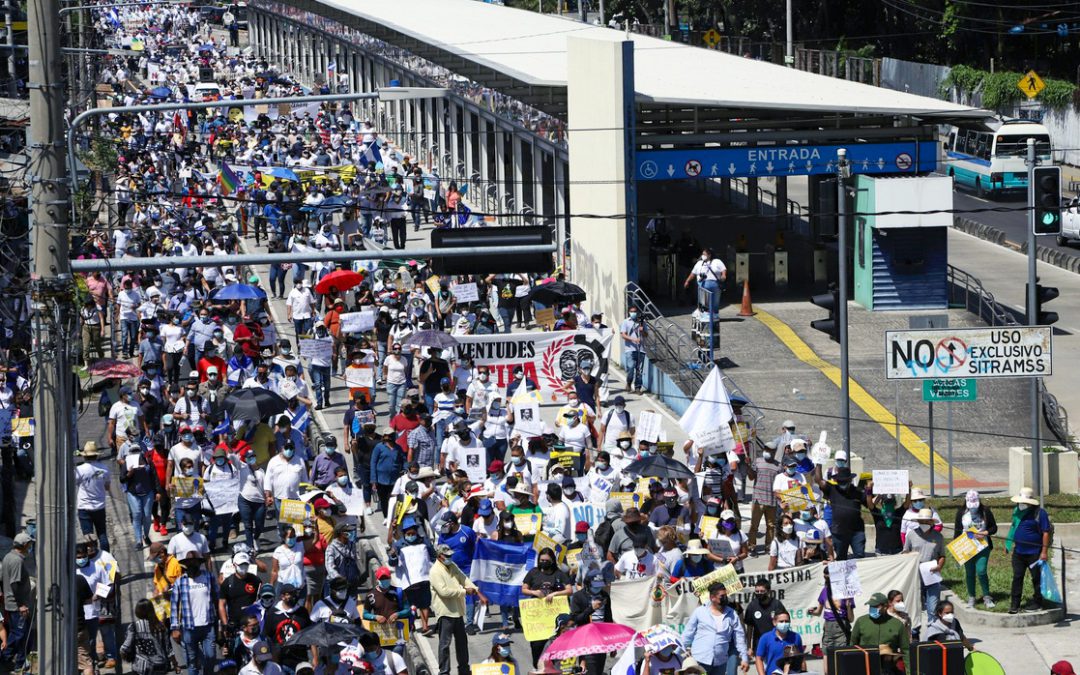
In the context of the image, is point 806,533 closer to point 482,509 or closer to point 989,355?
point 482,509

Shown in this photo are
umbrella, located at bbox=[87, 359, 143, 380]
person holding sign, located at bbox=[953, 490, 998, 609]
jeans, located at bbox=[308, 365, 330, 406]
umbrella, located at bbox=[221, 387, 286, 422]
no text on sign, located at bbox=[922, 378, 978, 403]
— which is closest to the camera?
person holding sign, located at bbox=[953, 490, 998, 609]

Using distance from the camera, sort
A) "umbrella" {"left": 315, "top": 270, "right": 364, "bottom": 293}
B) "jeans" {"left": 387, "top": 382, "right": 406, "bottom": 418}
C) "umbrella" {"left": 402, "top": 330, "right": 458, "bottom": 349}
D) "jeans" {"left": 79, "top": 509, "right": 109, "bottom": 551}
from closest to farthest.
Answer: "jeans" {"left": 79, "top": 509, "right": 109, "bottom": 551} → "umbrella" {"left": 402, "top": 330, "right": 458, "bottom": 349} → "jeans" {"left": 387, "top": 382, "right": 406, "bottom": 418} → "umbrella" {"left": 315, "top": 270, "right": 364, "bottom": 293}

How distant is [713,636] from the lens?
55.2 feet

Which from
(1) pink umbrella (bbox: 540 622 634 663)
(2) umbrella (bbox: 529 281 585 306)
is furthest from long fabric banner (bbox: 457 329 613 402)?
(1) pink umbrella (bbox: 540 622 634 663)

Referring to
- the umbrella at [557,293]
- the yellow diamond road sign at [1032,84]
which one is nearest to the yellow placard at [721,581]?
the umbrella at [557,293]

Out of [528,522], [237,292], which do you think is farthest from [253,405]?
[237,292]

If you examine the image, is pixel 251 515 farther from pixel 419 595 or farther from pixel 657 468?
pixel 657 468

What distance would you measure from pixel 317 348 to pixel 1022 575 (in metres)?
11.1

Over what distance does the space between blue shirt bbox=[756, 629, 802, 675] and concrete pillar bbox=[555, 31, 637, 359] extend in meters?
15.4

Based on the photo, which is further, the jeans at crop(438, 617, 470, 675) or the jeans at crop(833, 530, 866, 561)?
the jeans at crop(833, 530, 866, 561)

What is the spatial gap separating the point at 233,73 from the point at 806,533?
6210 cm

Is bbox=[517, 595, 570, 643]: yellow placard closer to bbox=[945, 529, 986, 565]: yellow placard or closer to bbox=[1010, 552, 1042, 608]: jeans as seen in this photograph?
bbox=[945, 529, 986, 565]: yellow placard

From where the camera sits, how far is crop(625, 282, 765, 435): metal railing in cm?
2919

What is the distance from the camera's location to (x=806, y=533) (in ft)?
65.5
